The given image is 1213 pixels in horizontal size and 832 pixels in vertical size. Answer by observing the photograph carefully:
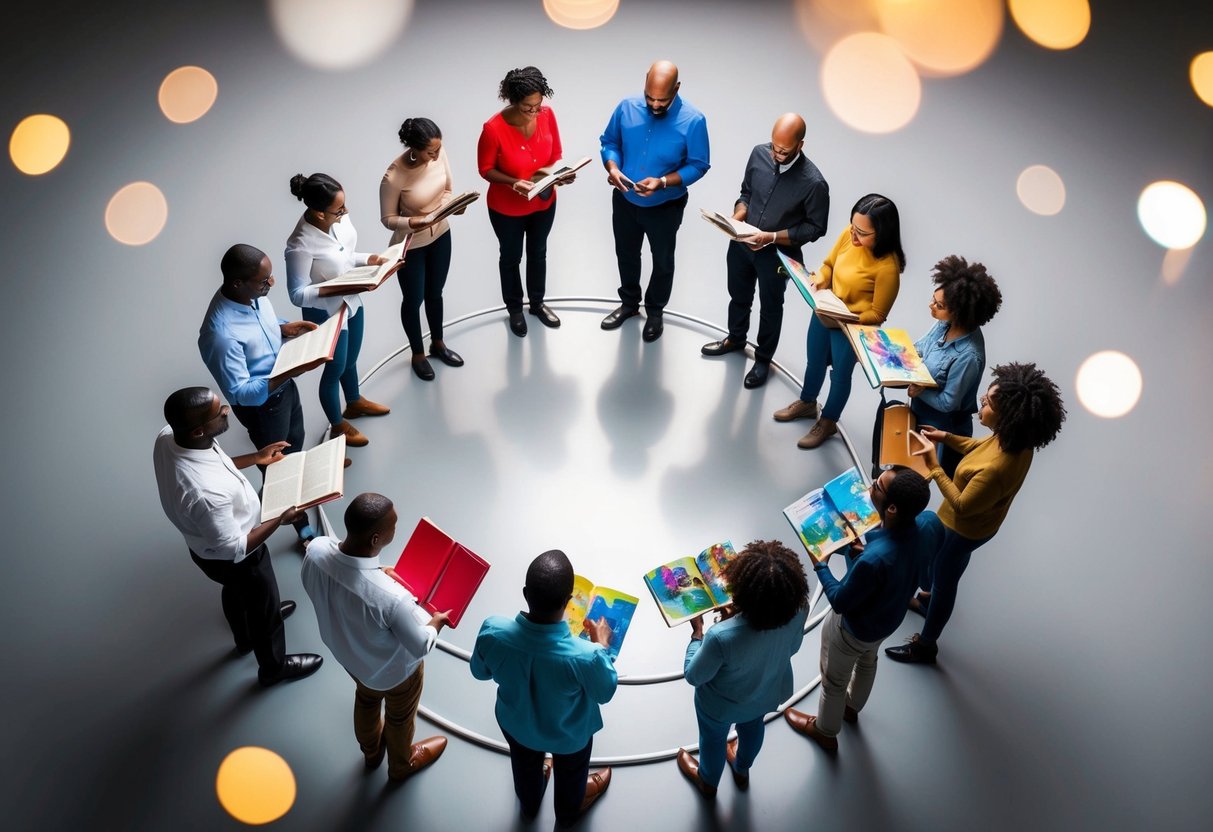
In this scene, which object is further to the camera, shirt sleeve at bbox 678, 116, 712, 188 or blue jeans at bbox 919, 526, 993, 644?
shirt sleeve at bbox 678, 116, 712, 188

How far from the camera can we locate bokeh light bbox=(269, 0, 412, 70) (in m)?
8.51

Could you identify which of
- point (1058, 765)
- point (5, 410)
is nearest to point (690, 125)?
point (1058, 765)

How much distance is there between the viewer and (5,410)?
495 cm

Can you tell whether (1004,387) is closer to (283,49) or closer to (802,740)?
(802,740)

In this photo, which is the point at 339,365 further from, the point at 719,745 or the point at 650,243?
the point at 719,745

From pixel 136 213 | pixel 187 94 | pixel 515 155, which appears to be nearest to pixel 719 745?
pixel 515 155

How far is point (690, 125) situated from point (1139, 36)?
254 inches

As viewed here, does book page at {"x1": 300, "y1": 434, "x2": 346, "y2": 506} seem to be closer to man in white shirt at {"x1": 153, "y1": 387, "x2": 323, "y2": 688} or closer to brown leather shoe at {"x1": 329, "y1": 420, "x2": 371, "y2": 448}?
man in white shirt at {"x1": 153, "y1": 387, "x2": 323, "y2": 688}

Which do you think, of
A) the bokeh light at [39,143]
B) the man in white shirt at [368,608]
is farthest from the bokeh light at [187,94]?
the man in white shirt at [368,608]

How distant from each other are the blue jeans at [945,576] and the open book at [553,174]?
2.91m

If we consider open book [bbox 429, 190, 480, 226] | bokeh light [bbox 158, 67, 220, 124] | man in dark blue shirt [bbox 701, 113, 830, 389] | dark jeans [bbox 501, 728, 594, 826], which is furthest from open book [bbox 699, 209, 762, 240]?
bokeh light [bbox 158, 67, 220, 124]

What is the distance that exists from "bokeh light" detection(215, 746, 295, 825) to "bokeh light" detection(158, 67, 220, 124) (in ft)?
20.1

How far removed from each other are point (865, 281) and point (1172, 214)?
4.24 m

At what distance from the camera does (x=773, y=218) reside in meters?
4.88
